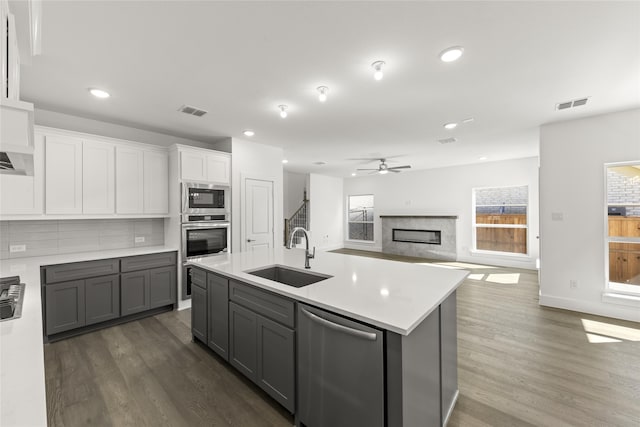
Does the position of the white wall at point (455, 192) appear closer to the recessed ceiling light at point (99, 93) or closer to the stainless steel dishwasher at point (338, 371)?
the stainless steel dishwasher at point (338, 371)

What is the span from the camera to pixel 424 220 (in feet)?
25.3

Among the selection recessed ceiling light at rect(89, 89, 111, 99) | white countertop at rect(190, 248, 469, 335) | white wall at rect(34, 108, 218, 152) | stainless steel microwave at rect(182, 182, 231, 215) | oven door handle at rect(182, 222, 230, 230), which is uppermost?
recessed ceiling light at rect(89, 89, 111, 99)

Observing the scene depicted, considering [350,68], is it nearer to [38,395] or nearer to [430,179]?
[38,395]

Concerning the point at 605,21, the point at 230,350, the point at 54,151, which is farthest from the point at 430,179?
the point at 54,151

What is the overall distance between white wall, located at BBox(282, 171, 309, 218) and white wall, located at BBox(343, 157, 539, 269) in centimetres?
180

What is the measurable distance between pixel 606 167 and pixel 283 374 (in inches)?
182

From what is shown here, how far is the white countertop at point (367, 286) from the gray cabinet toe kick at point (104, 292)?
1.36 meters

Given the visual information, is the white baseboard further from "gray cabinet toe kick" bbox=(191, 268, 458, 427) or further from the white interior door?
the white interior door

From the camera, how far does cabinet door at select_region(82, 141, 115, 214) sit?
129 inches

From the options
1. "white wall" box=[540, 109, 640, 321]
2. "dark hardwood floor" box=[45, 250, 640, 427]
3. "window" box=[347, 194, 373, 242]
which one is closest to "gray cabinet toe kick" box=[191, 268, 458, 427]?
"dark hardwood floor" box=[45, 250, 640, 427]

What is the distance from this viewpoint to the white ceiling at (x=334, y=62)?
5.49 ft

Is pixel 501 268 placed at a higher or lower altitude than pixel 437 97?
lower

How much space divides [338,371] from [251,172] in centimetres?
380

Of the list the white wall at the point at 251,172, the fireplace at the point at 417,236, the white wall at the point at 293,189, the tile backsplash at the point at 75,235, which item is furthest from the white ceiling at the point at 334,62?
the white wall at the point at 293,189
